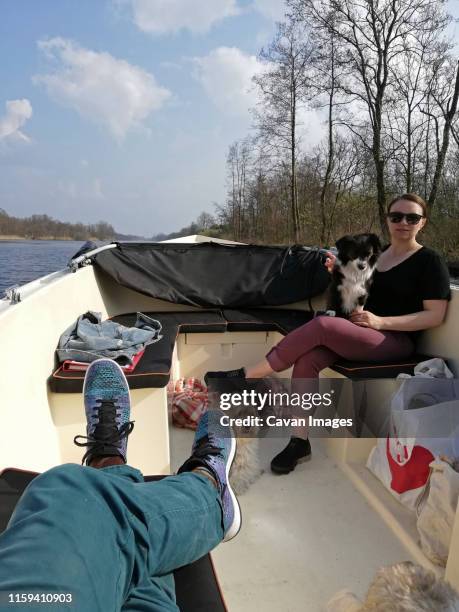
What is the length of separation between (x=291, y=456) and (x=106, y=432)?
90 cm

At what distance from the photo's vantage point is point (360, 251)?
2.15 meters

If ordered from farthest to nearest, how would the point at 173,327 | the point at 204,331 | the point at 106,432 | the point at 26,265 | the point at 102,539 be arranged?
the point at 26,265
the point at 204,331
the point at 173,327
the point at 106,432
the point at 102,539

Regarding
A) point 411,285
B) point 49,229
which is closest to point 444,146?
point 411,285

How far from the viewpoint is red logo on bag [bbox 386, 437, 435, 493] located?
4.59 ft

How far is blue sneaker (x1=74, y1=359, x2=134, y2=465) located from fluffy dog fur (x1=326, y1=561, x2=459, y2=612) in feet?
2.51

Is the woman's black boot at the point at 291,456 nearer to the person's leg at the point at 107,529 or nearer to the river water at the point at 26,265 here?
the person's leg at the point at 107,529

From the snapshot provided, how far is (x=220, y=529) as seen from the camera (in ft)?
3.13

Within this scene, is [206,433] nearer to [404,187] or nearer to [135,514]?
[135,514]

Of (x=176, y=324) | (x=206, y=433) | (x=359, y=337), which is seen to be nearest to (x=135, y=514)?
(x=206, y=433)

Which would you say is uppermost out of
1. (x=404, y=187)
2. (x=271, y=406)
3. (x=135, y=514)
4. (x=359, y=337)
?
(x=404, y=187)

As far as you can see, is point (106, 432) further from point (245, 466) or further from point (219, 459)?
point (245, 466)

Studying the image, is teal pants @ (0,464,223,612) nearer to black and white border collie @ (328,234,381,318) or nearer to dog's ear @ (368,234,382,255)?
black and white border collie @ (328,234,381,318)

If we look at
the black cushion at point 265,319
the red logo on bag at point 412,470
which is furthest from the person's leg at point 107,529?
the black cushion at point 265,319

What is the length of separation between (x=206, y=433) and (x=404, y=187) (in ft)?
36.7
